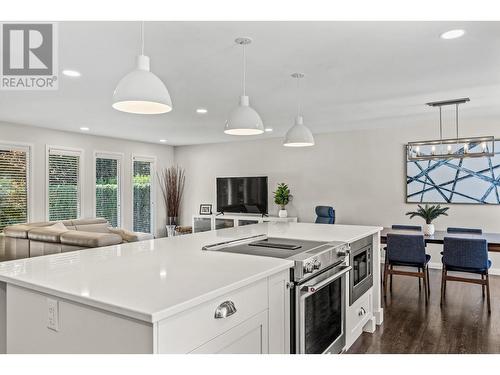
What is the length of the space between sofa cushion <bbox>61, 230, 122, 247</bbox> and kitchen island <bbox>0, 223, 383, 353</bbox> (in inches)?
71.1

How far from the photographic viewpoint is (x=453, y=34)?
2408mm

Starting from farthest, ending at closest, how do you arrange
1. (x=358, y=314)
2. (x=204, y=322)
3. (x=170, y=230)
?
(x=170, y=230), (x=358, y=314), (x=204, y=322)

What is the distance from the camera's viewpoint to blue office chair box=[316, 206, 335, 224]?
6.02 m

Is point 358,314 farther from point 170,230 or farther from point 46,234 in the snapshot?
point 170,230

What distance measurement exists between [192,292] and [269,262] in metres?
0.63

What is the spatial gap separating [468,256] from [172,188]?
6477mm

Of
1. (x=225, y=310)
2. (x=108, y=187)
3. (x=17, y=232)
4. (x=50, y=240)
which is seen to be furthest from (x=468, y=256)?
(x=108, y=187)

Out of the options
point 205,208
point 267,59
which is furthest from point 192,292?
point 205,208

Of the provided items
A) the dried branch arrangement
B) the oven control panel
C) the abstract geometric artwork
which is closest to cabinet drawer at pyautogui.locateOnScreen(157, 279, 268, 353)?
the oven control panel

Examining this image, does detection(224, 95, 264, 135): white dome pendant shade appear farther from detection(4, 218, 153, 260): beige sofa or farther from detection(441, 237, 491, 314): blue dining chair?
detection(441, 237, 491, 314): blue dining chair

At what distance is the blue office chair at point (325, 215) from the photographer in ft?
19.7

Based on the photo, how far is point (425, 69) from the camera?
3.11m

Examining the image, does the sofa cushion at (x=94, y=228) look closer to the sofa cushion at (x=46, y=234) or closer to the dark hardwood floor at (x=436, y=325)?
the sofa cushion at (x=46, y=234)
